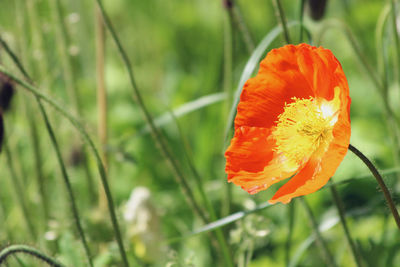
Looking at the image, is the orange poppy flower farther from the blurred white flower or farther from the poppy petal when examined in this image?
the blurred white flower

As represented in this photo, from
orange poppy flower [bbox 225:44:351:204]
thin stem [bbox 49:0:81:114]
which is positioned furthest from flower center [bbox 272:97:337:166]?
thin stem [bbox 49:0:81:114]

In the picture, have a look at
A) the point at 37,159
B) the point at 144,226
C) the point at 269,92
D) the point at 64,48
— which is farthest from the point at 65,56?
the point at 269,92

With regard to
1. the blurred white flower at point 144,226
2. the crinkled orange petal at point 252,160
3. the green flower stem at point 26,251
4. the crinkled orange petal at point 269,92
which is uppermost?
the blurred white flower at point 144,226

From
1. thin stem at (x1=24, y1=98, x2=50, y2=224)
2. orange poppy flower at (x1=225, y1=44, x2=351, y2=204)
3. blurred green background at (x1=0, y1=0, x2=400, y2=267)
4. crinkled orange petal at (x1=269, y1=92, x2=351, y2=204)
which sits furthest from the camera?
thin stem at (x1=24, y1=98, x2=50, y2=224)

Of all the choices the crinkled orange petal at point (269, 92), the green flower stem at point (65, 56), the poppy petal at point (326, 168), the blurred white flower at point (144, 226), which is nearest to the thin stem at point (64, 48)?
the green flower stem at point (65, 56)

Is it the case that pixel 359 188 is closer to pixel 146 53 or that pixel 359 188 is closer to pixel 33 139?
pixel 33 139

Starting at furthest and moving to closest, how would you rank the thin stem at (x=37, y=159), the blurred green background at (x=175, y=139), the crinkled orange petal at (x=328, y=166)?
the thin stem at (x=37, y=159) < the blurred green background at (x=175, y=139) < the crinkled orange petal at (x=328, y=166)

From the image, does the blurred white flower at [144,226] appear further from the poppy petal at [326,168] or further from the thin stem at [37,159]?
the poppy petal at [326,168]
